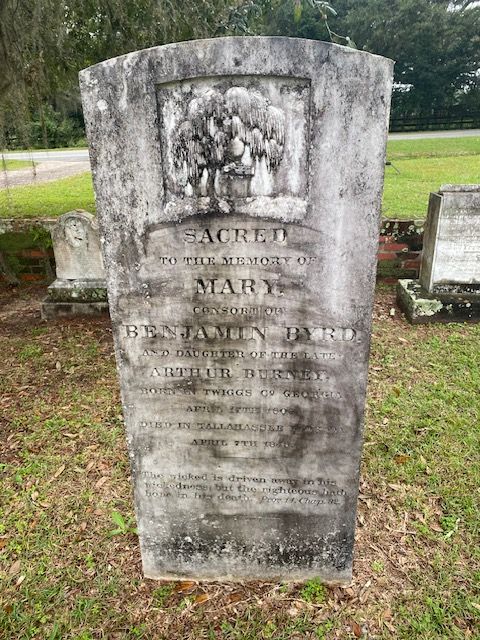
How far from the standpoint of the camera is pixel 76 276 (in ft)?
20.0

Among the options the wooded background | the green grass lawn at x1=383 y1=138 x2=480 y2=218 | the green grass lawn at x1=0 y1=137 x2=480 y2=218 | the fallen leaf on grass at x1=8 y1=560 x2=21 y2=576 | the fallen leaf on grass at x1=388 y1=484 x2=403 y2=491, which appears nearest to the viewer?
the fallen leaf on grass at x1=8 y1=560 x2=21 y2=576

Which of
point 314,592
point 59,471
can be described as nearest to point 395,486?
point 314,592

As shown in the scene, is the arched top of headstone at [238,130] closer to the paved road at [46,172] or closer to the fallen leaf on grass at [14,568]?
the fallen leaf on grass at [14,568]

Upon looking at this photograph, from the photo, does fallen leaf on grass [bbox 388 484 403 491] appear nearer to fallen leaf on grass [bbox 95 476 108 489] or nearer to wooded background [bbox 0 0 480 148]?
fallen leaf on grass [bbox 95 476 108 489]

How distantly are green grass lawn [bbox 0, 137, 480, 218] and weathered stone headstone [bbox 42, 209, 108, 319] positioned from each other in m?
3.39

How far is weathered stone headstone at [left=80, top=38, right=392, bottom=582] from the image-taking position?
1.79 metres

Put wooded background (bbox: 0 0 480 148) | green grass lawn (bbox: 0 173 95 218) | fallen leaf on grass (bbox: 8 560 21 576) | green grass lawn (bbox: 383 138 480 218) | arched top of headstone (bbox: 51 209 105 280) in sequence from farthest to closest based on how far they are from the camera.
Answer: green grass lawn (bbox: 0 173 95 218)
green grass lawn (bbox: 383 138 480 218)
arched top of headstone (bbox: 51 209 105 280)
wooded background (bbox: 0 0 480 148)
fallen leaf on grass (bbox: 8 560 21 576)

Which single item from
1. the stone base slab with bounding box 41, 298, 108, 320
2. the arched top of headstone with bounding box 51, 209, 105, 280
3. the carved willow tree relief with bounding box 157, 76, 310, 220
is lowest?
the stone base slab with bounding box 41, 298, 108, 320

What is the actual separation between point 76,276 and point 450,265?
14.7ft

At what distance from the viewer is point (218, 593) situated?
2693 millimetres

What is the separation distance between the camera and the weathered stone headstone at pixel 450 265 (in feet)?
17.7

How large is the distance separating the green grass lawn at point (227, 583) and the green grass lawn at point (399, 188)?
467 cm

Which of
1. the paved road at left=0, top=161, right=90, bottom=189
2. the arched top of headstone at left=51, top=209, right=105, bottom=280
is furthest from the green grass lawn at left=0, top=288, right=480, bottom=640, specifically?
the paved road at left=0, top=161, right=90, bottom=189

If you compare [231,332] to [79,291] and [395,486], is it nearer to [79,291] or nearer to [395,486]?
[395,486]
